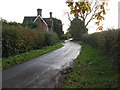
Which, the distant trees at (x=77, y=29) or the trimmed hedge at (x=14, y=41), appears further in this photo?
the distant trees at (x=77, y=29)

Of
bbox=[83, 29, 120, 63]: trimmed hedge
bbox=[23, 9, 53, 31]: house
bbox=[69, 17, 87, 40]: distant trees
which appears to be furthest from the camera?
bbox=[69, 17, 87, 40]: distant trees

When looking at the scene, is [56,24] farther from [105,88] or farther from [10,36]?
[105,88]

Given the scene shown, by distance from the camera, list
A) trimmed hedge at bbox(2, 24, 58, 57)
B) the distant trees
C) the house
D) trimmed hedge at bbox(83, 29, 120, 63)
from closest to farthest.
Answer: trimmed hedge at bbox(83, 29, 120, 63), trimmed hedge at bbox(2, 24, 58, 57), the house, the distant trees

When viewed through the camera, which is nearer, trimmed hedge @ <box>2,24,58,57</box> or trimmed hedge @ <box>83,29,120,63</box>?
trimmed hedge @ <box>83,29,120,63</box>

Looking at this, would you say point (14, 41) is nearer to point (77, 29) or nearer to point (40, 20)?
point (40, 20)

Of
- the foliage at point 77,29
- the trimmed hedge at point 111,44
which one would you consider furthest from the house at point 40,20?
the trimmed hedge at point 111,44

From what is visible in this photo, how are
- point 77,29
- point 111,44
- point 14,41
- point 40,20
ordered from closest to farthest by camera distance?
point 111,44 → point 14,41 → point 40,20 → point 77,29

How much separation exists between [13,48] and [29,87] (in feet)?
23.5

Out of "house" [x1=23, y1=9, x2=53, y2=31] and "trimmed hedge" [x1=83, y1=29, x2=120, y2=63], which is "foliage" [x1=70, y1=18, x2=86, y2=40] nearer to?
"house" [x1=23, y1=9, x2=53, y2=31]

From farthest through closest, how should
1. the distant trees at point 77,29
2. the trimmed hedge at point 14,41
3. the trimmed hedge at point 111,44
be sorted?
the distant trees at point 77,29
the trimmed hedge at point 14,41
the trimmed hedge at point 111,44

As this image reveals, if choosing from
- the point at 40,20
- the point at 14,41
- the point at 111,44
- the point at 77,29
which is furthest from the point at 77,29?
the point at 111,44

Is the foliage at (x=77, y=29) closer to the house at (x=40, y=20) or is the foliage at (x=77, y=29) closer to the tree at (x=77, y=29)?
the tree at (x=77, y=29)

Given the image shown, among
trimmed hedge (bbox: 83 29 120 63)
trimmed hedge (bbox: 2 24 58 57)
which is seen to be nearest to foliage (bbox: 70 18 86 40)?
trimmed hedge (bbox: 2 24 58 57)

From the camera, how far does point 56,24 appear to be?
2329 inches
